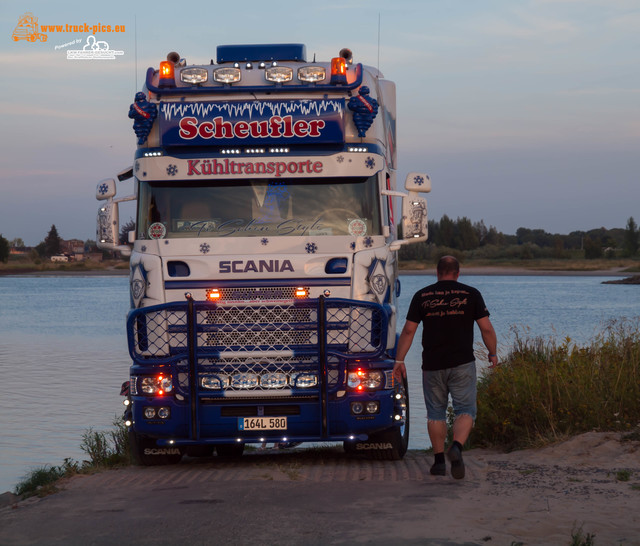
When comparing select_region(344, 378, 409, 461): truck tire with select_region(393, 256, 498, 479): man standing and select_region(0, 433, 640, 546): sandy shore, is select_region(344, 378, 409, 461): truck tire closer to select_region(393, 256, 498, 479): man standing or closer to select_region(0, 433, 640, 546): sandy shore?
select_region(0, 433, 640, 546): sandy shore

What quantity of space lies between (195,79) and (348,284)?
114 inches

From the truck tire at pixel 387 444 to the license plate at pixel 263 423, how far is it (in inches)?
47.1

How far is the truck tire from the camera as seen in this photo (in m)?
10.5

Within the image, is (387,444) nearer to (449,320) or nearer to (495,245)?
(449,320)

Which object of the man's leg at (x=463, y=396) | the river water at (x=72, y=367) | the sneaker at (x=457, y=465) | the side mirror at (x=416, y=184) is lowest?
the river water at (x=72, y=367)

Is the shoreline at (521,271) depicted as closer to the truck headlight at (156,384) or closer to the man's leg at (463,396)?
the truck headlight at (156,384)

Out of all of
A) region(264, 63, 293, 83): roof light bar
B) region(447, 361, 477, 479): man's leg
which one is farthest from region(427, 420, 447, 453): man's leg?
region(264, 63, 293, 83): roof light bar

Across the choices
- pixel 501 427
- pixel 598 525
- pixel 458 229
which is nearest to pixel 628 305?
pixel 501 427

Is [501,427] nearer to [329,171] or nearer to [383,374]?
[383,374]

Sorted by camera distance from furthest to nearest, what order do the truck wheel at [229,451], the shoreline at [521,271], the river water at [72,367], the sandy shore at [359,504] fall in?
1. the shoreline at [521,271]
2. the river water at [72,367]
3. the truck wheel at [229,451]
4. the sandy shore at [359,504]

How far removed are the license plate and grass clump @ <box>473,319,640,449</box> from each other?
316 cm

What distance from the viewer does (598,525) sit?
7.08 m

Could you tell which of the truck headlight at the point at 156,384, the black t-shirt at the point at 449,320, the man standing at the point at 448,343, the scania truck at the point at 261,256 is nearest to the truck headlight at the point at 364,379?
the scania truck at the point at 261,256

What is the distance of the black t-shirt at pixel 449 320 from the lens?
941 cm
